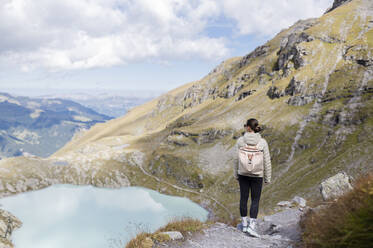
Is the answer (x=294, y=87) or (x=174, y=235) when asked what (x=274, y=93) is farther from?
(x=174, y=235)

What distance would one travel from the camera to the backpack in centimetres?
1129

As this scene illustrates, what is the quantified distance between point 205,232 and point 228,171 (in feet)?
410

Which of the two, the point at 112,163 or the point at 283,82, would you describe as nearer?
the point at 283,82

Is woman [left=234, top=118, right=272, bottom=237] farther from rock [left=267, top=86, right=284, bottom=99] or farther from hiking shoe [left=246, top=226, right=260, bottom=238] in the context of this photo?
rock [left=267, top=86, right=284, bottom=99]

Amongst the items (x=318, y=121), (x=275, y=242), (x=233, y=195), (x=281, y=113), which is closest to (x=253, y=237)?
(x=275, y=242)

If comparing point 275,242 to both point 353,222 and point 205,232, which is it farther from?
point 353,222

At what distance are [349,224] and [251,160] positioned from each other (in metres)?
5.18

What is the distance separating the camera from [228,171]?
440ft

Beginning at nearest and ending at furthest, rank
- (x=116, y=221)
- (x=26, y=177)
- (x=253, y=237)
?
(x=253, y=237) < (x=116, y=221) < (x=26, y=177)

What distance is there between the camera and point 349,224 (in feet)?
20.9

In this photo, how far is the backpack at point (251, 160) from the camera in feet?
37.0

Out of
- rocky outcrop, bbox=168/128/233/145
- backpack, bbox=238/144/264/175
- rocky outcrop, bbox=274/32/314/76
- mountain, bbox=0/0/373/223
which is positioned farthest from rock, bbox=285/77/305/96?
backpack, bbox=238/144/264/175

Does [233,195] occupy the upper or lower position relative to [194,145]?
lower

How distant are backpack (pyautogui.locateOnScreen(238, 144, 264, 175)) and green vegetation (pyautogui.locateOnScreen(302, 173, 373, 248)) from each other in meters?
3.75
